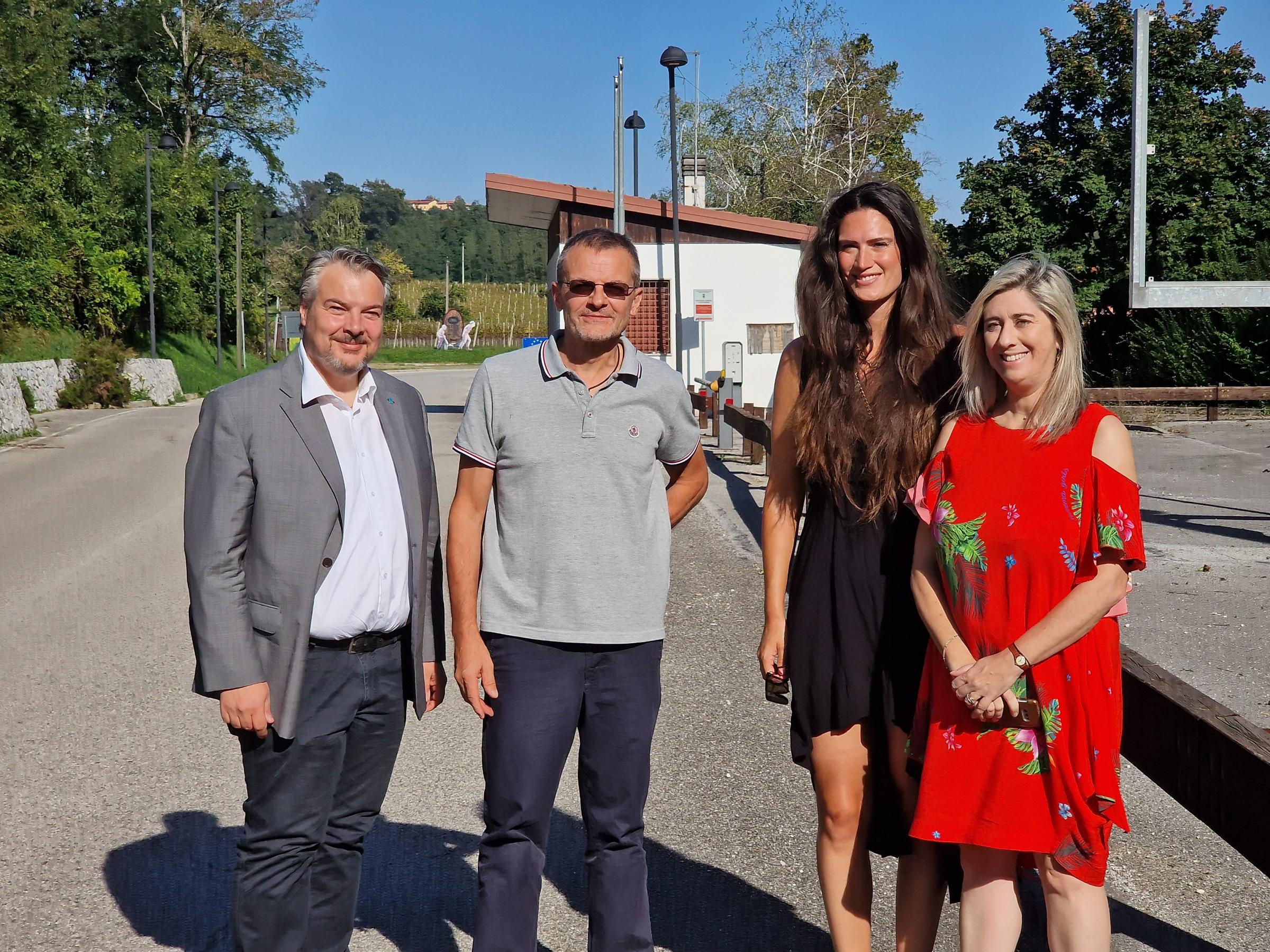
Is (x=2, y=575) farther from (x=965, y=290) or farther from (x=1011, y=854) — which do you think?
(x=965, y=290)

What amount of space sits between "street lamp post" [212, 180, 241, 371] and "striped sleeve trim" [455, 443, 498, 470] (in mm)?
46097

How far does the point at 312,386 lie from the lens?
319cm

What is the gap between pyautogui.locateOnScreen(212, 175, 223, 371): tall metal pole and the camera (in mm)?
47625

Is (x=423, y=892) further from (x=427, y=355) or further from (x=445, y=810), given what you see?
(x=427, y=355)

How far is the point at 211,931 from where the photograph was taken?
379 centimetres

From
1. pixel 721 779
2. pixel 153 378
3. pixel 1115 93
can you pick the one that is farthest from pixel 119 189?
pixel 721 779

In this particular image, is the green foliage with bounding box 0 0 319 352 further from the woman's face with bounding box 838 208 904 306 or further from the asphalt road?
the woman's face with bounding box 838 208 904 306

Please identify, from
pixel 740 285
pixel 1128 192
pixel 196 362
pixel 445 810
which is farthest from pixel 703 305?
pixel 196 362

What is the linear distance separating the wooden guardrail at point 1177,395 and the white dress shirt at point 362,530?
1161 cm

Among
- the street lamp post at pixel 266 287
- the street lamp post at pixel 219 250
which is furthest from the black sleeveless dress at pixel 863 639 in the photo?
the street lamp post at pixel 266 287

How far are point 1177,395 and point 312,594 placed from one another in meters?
17.0

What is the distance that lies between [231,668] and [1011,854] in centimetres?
189

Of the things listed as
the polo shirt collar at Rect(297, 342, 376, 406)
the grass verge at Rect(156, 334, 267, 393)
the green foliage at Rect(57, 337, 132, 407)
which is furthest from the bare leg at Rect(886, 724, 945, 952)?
the grass verge at Rect(156, 334, 267, 393)

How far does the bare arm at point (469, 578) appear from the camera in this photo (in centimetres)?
315
